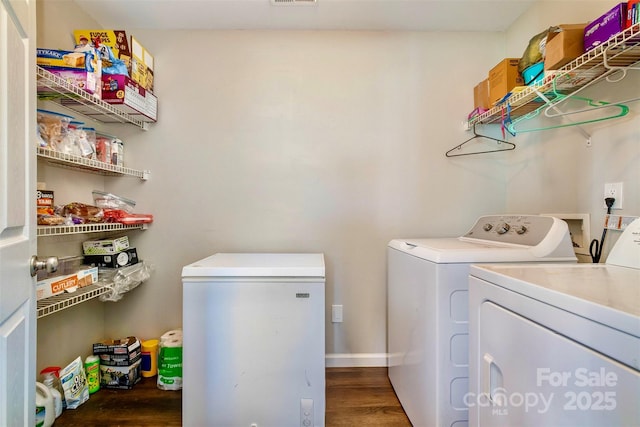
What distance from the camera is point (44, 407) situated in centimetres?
123

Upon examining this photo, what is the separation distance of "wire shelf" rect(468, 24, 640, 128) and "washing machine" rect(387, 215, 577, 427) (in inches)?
23.4

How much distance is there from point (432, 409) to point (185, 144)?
6.50 feet

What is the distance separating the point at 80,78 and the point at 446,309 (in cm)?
195

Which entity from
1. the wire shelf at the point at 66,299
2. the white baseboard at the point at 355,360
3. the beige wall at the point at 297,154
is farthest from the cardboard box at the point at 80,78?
the white baseboard at the point at 355,360

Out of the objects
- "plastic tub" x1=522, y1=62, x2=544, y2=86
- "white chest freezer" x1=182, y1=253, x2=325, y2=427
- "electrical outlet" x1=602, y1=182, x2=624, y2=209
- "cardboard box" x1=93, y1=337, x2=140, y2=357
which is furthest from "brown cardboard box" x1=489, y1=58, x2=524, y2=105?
"cardboard box" x1=93, y1=337, x2=140, y2=357

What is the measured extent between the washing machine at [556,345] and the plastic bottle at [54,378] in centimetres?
188

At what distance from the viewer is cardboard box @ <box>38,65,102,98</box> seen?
4.05 feet

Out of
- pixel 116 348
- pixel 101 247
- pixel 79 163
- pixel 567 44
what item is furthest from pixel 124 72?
pixel 567 44

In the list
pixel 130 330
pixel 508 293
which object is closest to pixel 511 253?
pixel 508 293

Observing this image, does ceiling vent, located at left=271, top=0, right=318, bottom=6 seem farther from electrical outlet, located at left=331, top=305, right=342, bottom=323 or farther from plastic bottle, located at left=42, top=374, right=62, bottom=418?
plastic bottle, located at left=42, top=374, right=62, bottom=418

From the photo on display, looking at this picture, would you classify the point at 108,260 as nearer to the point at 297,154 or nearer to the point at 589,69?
the point at 297,154

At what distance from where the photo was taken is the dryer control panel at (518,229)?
3.80 feet

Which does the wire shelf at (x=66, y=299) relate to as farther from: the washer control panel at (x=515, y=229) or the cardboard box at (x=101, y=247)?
the washer control panel at (x=515, y=229)

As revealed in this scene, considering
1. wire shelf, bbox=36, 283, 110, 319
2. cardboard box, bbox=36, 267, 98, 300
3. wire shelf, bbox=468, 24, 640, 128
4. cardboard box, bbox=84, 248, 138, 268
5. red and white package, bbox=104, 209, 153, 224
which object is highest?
wire shelf, bbox=468, 24, 640, 128
